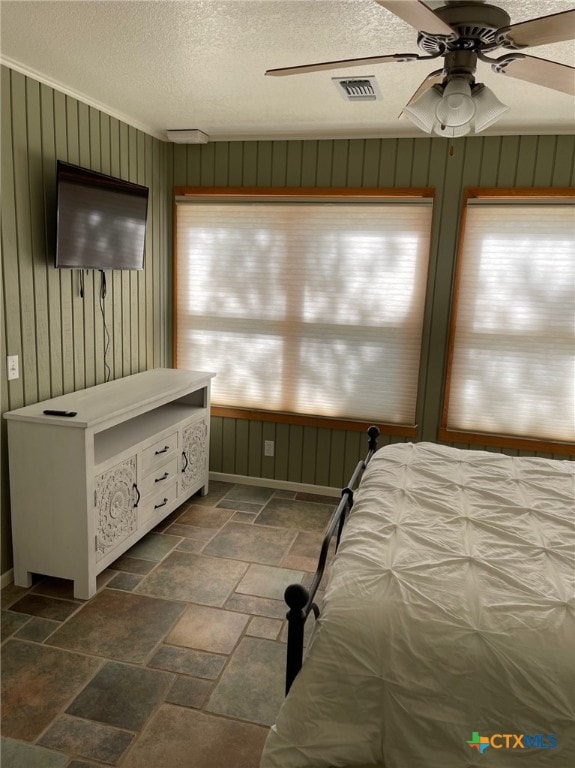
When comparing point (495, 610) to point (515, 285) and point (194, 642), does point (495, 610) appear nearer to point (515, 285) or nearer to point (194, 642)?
point (194, 642)

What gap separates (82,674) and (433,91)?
8.49ft

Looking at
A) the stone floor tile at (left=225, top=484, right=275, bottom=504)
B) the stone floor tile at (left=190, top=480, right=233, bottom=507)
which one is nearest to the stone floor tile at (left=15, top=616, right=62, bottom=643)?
the stone floor tile at (left=190, top=480, right=233, bottom=507)

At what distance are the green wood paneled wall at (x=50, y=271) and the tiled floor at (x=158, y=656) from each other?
641 mm

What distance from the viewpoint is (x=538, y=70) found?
1.92m

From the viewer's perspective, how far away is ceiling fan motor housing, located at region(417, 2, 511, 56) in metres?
1.67

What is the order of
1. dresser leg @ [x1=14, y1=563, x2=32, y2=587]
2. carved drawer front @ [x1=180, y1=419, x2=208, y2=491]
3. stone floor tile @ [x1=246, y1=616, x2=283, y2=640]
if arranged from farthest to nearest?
1. carved drawer front @ [x1=180, y1=419, x2=208, y2=491]
2. dresser leg @ [x1=14, y1=563, x2=32, y2=587]
3. stone floor tile @ [x1=246, y1=616, x2=283, y2=640]

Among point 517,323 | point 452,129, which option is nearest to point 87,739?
point 452,129

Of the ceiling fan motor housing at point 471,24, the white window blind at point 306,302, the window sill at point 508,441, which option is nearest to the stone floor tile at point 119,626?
the white window blind at point 306,302

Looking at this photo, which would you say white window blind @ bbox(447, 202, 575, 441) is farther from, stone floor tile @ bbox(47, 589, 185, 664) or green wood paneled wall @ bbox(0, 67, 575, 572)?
stone floor tile @ bbox(47, 589, 185, 664)

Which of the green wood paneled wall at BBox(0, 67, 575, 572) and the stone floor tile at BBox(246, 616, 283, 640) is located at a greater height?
the green wood paneled wall at BBox(0, 67, 575, 572)

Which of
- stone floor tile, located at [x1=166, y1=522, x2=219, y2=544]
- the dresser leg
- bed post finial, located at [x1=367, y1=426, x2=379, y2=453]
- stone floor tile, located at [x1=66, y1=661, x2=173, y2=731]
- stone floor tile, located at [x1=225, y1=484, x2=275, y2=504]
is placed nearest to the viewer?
stone floor tile, located at [x1=66, y1=661, x2=173, y2=731]

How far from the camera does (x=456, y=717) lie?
1.49 metres

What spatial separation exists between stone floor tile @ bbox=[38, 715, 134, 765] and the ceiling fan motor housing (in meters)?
2.55

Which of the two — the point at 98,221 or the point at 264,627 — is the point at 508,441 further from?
the point at 98,221
